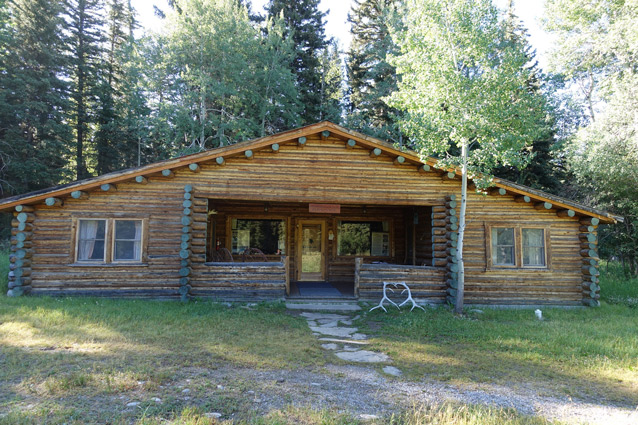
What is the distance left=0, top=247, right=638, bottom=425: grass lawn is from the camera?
392 centimetres

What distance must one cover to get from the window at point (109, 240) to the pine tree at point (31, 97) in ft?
46.1

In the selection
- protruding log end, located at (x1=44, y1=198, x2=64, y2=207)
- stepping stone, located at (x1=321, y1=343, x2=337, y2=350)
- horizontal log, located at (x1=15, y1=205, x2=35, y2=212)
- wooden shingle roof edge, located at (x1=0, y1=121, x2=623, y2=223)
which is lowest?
stepping stone, located at (x1=321, y1=343, x2=337, y2=350)

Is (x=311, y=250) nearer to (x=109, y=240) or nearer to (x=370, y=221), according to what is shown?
(x=370, y=221)

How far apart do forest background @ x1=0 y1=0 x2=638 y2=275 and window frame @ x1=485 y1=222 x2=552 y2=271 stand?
3.97 m

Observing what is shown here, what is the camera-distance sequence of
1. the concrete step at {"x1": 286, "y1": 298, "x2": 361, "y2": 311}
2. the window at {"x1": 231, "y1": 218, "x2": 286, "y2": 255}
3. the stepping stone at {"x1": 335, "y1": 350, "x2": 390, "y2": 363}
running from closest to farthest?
the stepping stone at {"x1": 335, "y1": 350, "x2": 390, "y2": 363} < the concrete step at {"x1": 286, "y1": 298, "x2": 361, "y2": 311} < the window at {"x1": 231, "y1": 218, "x2": 286, "y2": 255}

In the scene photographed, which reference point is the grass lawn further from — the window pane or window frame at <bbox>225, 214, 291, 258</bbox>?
window frame at <bbox>225, 214, 291, 258</bbox>

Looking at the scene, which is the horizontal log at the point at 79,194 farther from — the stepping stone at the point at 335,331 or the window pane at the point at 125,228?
the stepping stone at the point at 335,331

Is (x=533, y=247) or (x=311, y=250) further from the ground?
(x=533, y=247)

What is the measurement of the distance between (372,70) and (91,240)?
757 inches

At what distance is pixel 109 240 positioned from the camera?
9.92 meters

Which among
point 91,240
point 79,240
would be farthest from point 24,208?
point 91,240

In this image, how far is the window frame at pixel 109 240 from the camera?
9.75 m

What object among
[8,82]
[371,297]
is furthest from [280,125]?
[371,297]

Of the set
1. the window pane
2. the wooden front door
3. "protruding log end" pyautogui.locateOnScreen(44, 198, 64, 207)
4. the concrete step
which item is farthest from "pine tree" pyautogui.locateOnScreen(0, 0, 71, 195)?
the concrete step
